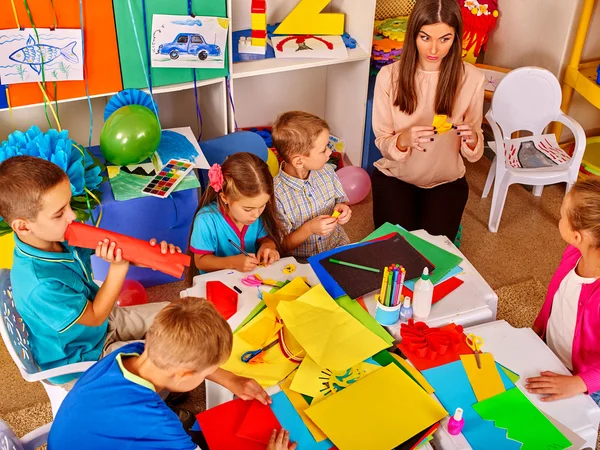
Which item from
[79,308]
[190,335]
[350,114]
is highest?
[190,335]

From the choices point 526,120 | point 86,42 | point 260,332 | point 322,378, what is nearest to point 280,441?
point 322,378

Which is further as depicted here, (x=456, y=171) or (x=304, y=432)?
(x=456, y=171)

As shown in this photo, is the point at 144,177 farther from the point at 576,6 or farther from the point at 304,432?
the point at 576,6

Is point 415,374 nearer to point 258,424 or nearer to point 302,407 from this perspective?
point 302,407

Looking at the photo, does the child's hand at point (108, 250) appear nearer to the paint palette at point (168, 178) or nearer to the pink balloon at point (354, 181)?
the paint palette at point (168, 178)

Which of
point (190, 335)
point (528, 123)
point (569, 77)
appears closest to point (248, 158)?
point (190, 335)

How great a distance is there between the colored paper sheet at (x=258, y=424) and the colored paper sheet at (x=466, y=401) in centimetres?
39

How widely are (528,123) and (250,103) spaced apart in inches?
57.0

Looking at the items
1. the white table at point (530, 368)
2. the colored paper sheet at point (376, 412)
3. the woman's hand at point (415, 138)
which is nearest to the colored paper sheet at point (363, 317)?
the colored paper sheet at point (376, 412)

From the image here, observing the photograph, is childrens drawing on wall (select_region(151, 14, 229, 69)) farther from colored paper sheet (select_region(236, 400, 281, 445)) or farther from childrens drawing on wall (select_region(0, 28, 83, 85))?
colored paper sheet (select_region(236, 400, 281, 445))

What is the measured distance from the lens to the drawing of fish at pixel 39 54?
227 cm

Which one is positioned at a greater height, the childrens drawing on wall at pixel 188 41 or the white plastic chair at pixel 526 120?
the childrens drawing on wall at pixel 188 41

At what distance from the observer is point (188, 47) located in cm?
259

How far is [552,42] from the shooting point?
333 centimetres
